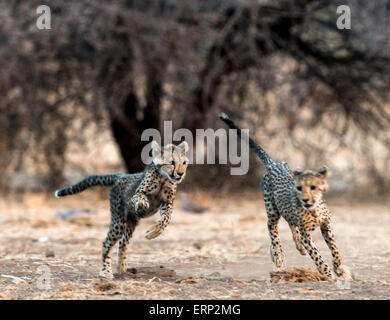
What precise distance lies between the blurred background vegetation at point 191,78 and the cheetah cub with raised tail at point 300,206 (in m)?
4.52

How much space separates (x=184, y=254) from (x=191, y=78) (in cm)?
418

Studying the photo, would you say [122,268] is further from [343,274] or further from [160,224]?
[343,274]

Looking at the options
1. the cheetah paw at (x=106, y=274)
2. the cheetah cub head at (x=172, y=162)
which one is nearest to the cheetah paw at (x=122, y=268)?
the cheetah paw at (x=106, y=274)

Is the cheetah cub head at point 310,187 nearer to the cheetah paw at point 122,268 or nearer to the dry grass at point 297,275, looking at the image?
the dry grass at point 297,275

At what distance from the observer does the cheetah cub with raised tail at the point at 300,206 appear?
5.32 metres

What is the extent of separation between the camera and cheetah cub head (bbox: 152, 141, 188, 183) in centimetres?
541

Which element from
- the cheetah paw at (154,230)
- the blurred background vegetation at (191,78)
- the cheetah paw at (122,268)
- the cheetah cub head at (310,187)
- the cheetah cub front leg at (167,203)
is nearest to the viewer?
the cheetah cub head at (310,187)

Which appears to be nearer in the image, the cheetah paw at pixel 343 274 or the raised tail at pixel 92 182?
the cheetah paw at pixel 343 274

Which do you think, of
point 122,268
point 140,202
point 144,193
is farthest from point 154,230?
point 122,268

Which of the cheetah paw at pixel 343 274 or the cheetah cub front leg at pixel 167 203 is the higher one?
the cheetah cub front leg at pixel 167 203

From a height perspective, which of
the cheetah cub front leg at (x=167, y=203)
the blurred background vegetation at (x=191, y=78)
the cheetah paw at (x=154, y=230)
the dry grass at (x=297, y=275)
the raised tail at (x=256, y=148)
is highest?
the blurred background vegetation at (x=191, y=78)

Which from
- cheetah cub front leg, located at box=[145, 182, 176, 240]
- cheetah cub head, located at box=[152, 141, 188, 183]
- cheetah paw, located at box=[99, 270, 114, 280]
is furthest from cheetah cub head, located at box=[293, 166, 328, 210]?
cheetah paw, located at box=[99, 270, 114, 280]

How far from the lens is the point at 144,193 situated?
5.64 m

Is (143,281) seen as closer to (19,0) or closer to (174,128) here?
Answer: (174,128)
